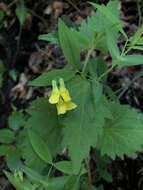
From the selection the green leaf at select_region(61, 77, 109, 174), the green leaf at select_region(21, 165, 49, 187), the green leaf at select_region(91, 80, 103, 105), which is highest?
the green leaf at select_region(91, 80, 103, 105)

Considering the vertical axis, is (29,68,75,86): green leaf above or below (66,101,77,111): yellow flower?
above

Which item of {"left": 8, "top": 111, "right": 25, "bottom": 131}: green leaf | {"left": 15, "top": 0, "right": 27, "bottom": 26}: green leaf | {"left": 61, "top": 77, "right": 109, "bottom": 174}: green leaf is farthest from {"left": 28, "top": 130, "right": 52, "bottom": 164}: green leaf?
{"left": 15, "top": 0, "right": 27, "bottom": 26}: green leaf

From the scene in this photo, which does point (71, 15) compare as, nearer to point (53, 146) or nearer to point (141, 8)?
point (141, 8)

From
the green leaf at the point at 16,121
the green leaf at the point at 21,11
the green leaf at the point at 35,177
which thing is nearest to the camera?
the green leaf at the point at 35,177

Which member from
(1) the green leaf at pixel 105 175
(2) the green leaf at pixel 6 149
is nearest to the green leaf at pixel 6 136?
(2) the green leaf at pixel 6 149

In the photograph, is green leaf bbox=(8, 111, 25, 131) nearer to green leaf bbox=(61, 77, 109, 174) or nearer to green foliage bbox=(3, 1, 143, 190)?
green foliage bbox=(3, 1, 143, 190)

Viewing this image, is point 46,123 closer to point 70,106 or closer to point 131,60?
point 70,106

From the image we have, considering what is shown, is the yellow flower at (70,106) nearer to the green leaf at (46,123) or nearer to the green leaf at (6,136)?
the green leaf at (46,123)

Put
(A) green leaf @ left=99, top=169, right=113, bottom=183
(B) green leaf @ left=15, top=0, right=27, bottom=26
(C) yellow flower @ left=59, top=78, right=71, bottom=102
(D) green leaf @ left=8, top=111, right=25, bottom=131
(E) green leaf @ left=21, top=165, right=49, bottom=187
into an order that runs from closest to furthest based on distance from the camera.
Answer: (C) yellow flower @ left=59, top=78, right=71, bottom=102
(E) green leaf @ left=21, top=165, right=49, bottom=187
(A) green leaf @ left=99, top=169, right=113, bottom=183
(D) green leaf @ left=8, top=111, right=25, bottom=131
(B) green leaf @ left=15, top=0, right=27, bottom=26

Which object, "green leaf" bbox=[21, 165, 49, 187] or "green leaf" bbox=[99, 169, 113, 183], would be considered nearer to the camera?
"green leaf" bbox=[21, 165, 49, 187]
